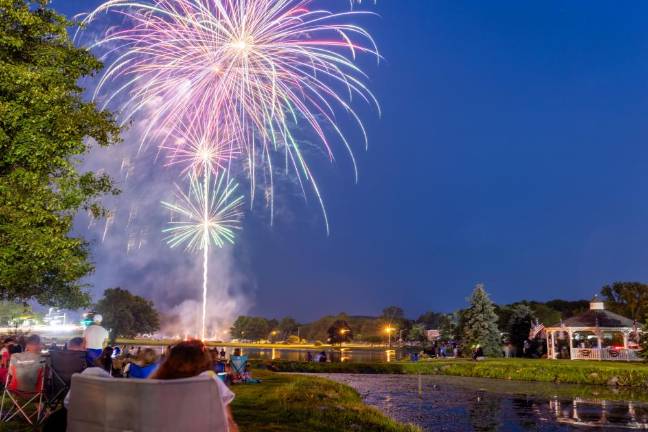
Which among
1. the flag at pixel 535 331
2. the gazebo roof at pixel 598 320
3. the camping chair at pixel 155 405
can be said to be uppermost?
the camping chair at pixel 155 405

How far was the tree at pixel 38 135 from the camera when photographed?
14016 mm

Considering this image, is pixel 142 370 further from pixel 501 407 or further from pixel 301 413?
pixel 501 407

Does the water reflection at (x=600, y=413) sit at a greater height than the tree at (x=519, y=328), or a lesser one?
lesser

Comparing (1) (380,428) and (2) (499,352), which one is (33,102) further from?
(2) (499,352)

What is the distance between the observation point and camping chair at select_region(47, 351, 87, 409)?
1039 centimetres

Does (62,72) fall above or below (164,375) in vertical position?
above

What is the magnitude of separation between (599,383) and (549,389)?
5.11 meters

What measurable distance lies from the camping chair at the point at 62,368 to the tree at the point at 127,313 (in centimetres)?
14027

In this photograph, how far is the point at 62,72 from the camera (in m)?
16.3

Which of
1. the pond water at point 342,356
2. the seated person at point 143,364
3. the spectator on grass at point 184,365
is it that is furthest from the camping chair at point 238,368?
the pond water at point 342,356

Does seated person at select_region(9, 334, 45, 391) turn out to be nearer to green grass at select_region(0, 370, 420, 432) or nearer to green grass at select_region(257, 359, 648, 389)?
green grass at select_region(0, 370, 420, 432)

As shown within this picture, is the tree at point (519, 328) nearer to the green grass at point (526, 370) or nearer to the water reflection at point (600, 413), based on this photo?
the green grass at point (526, 370)

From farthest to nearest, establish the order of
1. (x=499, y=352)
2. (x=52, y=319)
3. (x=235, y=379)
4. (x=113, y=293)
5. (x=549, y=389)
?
1. (x=113, y=293)
2. (x=52, y=319)
3. (x=499, y=352)
4. (x=549, y=389)
5. (x=235, y=379)

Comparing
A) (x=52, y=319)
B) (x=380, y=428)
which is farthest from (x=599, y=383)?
(x=52, y=319)
